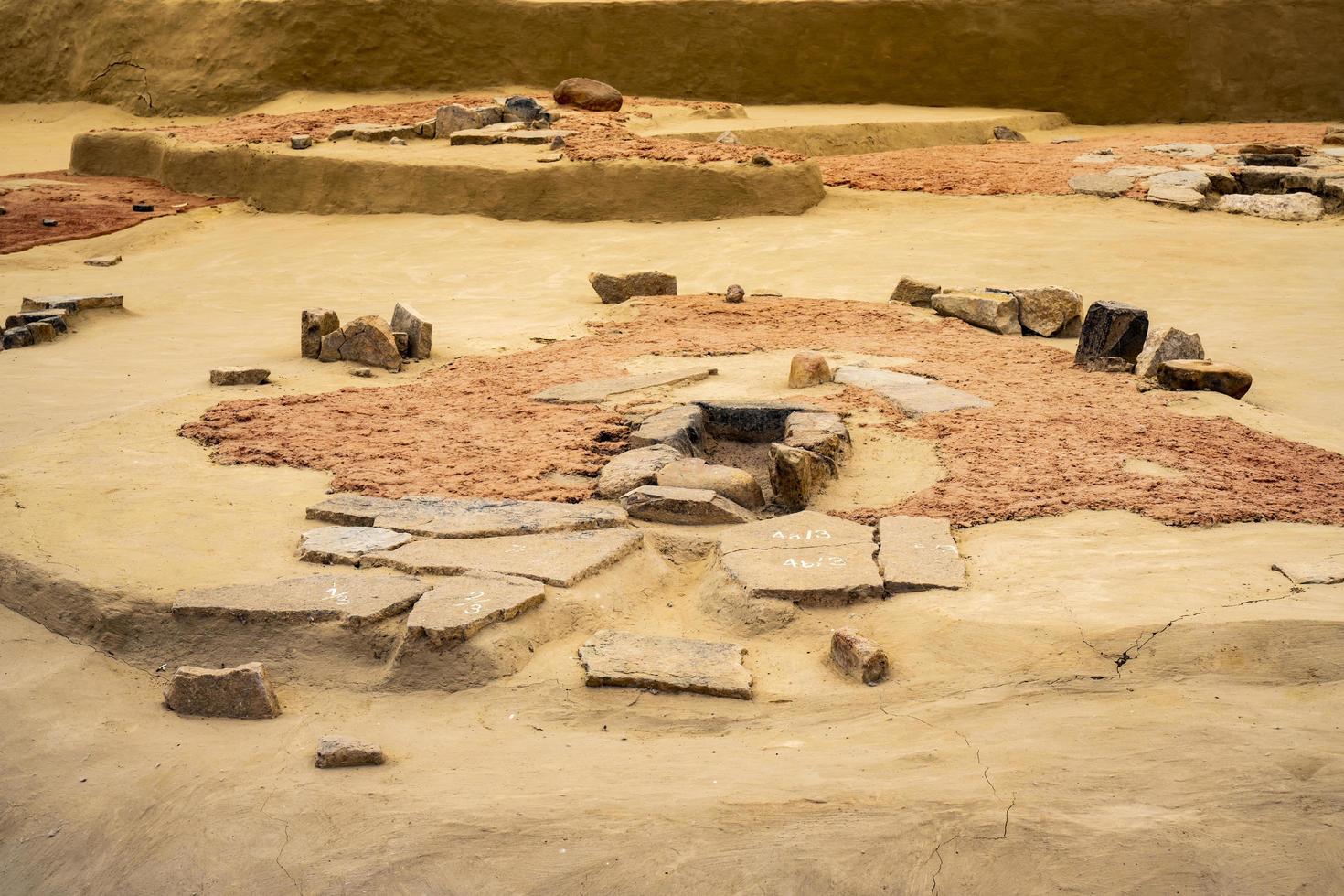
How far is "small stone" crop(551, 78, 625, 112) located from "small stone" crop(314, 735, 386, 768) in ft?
38.2

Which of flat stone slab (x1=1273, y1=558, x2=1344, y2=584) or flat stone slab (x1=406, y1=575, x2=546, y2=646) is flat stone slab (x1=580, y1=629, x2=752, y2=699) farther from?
flat stone slab (x1=1273, y1=558, x2=1344, y2=584)

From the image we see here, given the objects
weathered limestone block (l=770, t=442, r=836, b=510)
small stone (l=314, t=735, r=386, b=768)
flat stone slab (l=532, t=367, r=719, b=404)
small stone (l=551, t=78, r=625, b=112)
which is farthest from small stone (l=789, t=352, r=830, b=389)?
small stone (l=551, t=78, r=625, b=112)

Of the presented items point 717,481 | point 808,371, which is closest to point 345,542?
point 717,481

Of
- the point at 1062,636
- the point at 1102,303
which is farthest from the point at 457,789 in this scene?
the point at 1102,303

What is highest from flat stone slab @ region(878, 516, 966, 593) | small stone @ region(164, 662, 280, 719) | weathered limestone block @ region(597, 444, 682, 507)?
flat stone slab @ region(878, 516, 966, 593)

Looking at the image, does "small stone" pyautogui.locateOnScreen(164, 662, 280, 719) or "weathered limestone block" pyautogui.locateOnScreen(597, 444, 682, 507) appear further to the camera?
"weathered limestone block" pyautogui.locateOnScreen(597, 444, 682, 507)

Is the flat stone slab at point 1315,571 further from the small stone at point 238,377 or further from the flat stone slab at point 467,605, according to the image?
the small stone at point 238,377

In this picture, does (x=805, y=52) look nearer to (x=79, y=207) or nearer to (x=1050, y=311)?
(x=79, y=207)

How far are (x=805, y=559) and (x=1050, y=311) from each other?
13.5 feet

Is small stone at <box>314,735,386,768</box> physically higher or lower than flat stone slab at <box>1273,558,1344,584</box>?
lower

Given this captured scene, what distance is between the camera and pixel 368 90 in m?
16.0

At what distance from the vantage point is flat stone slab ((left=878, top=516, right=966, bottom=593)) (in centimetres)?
375

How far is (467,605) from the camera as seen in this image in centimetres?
359

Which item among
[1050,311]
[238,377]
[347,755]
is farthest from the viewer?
[1050,311]
